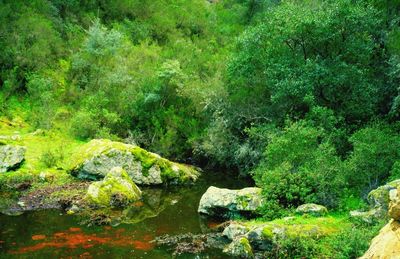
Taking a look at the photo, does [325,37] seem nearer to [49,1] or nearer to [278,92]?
[278,92]

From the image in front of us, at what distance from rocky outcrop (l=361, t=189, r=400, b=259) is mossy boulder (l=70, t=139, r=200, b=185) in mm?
16695

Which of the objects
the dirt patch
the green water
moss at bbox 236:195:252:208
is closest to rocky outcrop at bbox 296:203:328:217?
moss at bbox 236:195:252:208

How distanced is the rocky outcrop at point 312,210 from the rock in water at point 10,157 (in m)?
15.7

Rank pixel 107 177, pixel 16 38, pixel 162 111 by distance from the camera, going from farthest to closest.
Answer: pixel 16 38
pixel 162 111
pixel 107 177

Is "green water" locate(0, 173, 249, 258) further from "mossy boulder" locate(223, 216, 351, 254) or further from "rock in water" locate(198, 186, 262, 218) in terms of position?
"mossy boulder" locate(223, 216, 351, 254)

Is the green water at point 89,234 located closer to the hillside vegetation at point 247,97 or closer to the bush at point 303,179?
the bush at point 303,179

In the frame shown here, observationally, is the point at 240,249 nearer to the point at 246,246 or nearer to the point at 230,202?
the point at 246,246

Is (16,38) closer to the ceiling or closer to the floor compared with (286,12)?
closer to the floor

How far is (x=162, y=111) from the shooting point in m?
32.1

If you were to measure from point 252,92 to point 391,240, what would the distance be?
18771 mm

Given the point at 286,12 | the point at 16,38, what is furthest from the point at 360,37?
the point at 16,38

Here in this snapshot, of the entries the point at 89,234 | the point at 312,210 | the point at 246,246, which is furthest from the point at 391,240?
the point at 89,234

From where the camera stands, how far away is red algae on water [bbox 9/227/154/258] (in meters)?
16.3

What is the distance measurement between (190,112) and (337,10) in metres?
13.0
